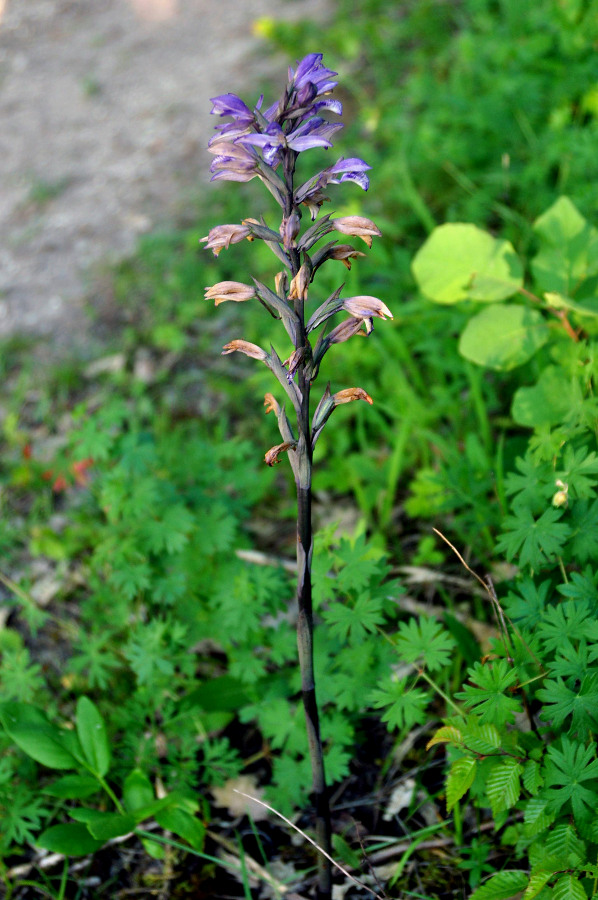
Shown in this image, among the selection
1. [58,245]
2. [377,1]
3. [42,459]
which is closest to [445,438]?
[42,459]

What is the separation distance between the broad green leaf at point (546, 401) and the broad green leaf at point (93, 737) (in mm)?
1641

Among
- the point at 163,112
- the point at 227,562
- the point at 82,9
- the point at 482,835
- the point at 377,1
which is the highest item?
the point at 82,9

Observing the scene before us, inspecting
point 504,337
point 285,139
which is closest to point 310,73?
point 285,139

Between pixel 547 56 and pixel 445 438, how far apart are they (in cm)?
269

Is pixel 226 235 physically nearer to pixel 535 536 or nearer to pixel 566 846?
pixel 535 536

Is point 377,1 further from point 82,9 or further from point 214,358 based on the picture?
point 82,9

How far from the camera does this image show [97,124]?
6961mm

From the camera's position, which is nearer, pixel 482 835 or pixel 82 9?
pixel 482 835

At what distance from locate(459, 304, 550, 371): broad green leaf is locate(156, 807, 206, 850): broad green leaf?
5.81ft

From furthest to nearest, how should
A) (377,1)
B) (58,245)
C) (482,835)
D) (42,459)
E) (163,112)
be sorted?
(163,112) < (377,1) < (58,245) < (42,459) < (482,835)

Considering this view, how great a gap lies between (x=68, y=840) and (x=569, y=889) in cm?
131

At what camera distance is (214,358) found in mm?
4211

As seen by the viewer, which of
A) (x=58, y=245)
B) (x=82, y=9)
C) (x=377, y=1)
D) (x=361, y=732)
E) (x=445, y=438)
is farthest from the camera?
(x=82, y=9)

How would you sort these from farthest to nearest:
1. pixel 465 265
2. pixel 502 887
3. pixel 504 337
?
pixel 465 265
pixel 504 337
pixel 502 887
